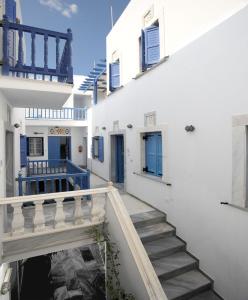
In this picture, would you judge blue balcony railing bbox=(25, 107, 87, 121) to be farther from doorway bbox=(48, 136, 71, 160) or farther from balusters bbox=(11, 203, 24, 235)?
balusters bbox=(11, 203, 24, 235)

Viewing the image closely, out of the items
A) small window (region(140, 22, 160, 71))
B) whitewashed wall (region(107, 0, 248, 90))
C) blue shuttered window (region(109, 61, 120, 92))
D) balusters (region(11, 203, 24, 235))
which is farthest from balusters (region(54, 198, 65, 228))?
blue shuttered window (region(109, 61, 120, 92))

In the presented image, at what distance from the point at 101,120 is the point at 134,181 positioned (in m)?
4.79

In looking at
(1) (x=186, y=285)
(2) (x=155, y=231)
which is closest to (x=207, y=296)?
(1) (x=186, y=285)

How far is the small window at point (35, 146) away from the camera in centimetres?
1546

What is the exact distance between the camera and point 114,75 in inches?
348

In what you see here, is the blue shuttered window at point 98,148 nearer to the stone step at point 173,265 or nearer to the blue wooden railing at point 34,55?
the blue wooden railing at point 34,55

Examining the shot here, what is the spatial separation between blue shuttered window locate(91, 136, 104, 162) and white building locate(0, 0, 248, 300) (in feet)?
13.1

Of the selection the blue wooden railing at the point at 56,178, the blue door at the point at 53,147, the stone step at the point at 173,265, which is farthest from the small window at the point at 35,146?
the stone step at the point at 173,265

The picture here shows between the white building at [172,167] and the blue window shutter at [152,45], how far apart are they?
0.10ft

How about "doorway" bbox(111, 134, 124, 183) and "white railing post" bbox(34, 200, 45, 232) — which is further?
"doorway" bbox(111, 134, 124, 183)

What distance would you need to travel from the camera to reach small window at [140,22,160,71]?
6098 mm

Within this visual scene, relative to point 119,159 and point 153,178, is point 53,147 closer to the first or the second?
point 119,159

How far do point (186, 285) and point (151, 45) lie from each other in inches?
245

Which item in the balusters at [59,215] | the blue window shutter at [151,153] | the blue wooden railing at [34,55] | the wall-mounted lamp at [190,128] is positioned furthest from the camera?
the blue window shutter at [151,153]
